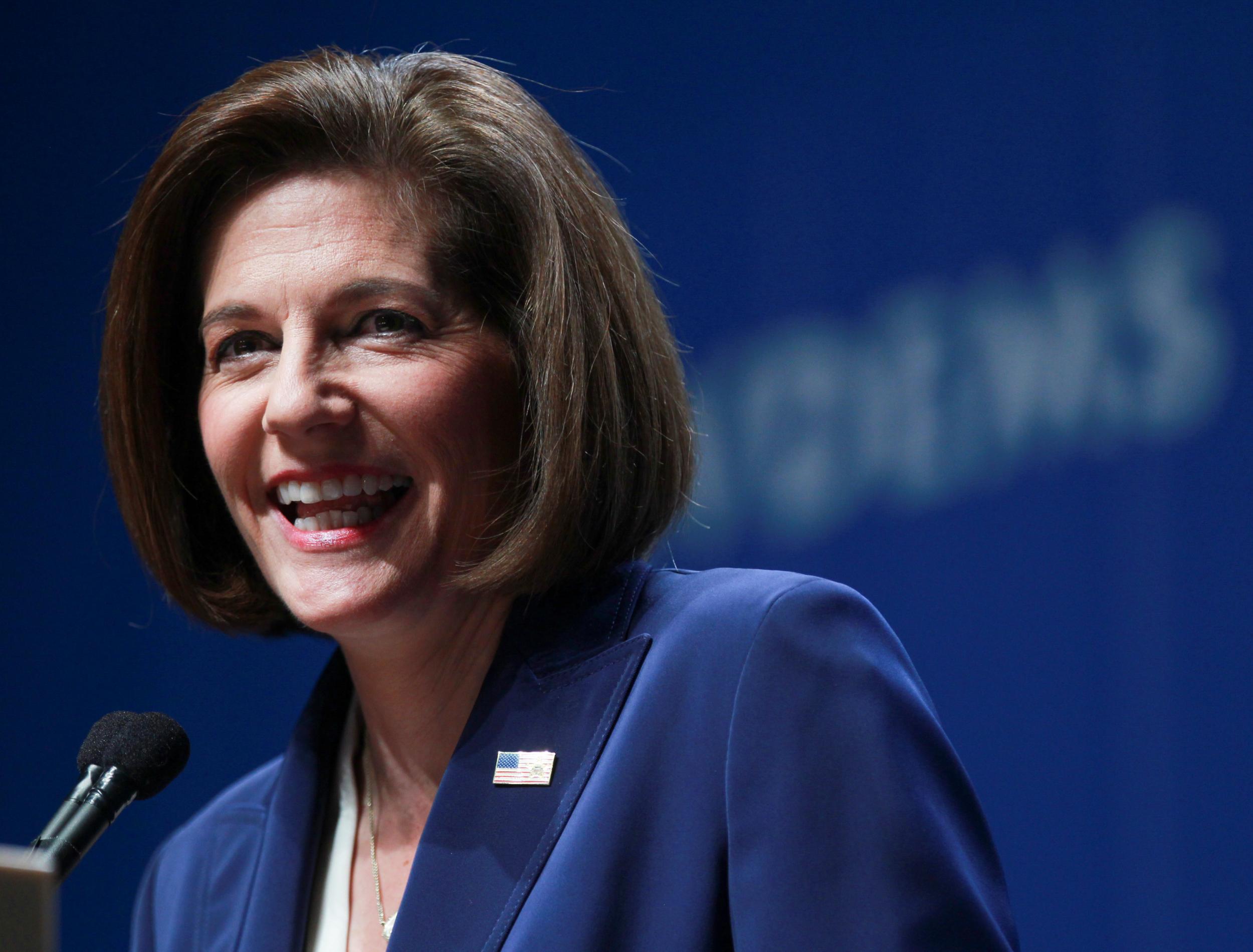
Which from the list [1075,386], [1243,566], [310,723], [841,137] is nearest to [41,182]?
[841,137]

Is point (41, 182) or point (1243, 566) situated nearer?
point (1243, 566)

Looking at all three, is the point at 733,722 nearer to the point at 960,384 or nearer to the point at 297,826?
the point at 297,826

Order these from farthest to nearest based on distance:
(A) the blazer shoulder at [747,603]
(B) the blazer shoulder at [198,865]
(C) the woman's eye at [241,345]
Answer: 1. (B) the blazer shoulder at [198,865]
2. (C) the woman's eye at [241,345]
3. (A) the blazer shoulder at [747,603]

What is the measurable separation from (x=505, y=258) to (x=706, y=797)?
0.64m

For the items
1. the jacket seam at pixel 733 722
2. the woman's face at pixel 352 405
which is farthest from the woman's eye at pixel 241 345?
the jacket seam at pixel 733 722

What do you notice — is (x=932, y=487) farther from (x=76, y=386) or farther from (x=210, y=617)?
(x=76, y=386)

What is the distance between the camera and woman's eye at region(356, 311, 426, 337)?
59.0 inches

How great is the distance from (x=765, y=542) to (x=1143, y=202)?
1008mm

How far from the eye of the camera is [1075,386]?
252cm

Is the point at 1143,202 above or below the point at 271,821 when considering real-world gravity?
above

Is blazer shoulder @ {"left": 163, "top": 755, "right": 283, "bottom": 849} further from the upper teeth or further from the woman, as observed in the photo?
the upper teeth

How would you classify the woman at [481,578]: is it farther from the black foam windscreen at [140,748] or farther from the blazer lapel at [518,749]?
the black foam windscreen at [140,748]

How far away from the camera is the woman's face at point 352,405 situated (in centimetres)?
147

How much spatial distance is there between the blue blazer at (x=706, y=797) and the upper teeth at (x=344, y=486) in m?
0.21
